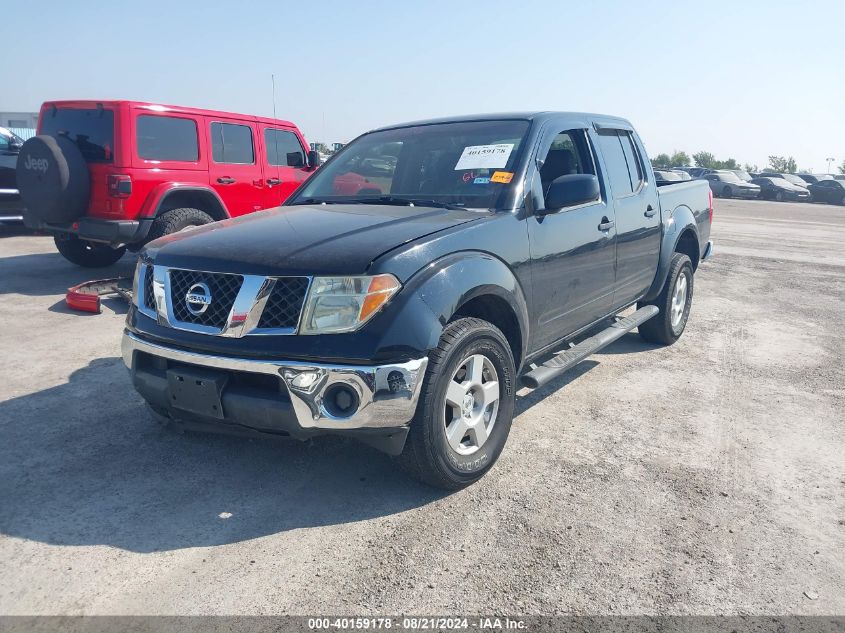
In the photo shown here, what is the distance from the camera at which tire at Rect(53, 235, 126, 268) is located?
8680mm

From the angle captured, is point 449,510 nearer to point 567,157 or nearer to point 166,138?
point 567,157

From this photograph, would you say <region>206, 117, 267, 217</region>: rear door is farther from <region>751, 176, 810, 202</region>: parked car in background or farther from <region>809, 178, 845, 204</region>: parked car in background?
<region>809, 178, 845, 204</region>: parked car in background

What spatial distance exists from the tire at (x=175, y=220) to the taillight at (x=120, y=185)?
435mm

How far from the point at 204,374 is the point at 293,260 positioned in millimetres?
646

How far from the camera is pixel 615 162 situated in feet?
16.1

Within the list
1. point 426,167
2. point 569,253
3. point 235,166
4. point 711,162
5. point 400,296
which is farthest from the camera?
point 711,162

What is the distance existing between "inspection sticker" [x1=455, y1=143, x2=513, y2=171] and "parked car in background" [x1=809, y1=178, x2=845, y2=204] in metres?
36.1

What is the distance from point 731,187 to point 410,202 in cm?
3544

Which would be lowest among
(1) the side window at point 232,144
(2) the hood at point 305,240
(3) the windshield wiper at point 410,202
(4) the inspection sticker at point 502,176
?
(2) the hood at point 305,240

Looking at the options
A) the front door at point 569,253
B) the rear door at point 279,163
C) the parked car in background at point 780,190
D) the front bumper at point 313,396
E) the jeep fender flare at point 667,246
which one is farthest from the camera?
the parked car in background at point 780,190

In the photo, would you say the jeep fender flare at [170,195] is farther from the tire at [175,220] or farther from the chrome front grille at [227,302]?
the chrome front grille at [227,302]

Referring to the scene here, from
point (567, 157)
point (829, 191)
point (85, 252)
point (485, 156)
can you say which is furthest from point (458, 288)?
point (829, 191)

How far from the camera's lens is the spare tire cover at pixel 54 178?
7035 millimetres

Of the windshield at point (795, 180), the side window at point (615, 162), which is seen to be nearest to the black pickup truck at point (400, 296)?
the side window at point (615, 162)
